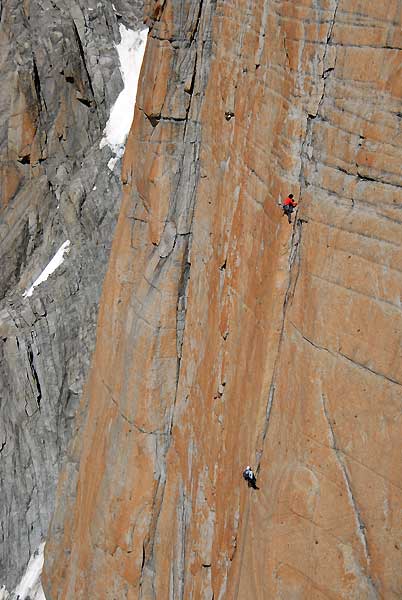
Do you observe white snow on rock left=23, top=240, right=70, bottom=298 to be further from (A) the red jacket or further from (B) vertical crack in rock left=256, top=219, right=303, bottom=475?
(A) the red jacket

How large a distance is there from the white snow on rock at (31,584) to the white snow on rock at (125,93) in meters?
11.2

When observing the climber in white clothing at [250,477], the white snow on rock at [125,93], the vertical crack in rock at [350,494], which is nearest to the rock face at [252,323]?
the vertical crack in rock at [350,494]

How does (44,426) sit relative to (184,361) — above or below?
below

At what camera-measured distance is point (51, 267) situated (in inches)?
838

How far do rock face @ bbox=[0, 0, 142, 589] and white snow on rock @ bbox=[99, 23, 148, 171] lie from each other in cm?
25

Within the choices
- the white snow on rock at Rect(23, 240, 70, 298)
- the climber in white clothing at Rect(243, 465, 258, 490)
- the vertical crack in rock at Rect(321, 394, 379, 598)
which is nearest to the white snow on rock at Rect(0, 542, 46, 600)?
the white snow on rock at Rect(23, 240, 70, 298)

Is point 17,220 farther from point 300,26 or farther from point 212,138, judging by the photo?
point 300,26

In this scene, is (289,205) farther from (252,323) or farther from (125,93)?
(125,93)

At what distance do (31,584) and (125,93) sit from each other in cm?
1479

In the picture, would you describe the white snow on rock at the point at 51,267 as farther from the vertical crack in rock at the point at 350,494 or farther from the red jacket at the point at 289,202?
the vertical crack in rock at the point at 350,494

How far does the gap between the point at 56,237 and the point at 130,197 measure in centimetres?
878

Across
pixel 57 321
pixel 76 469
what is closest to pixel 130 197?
pixel 76 469

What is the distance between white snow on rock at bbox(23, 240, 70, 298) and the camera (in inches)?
831

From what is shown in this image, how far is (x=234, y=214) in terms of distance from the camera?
9.88m
